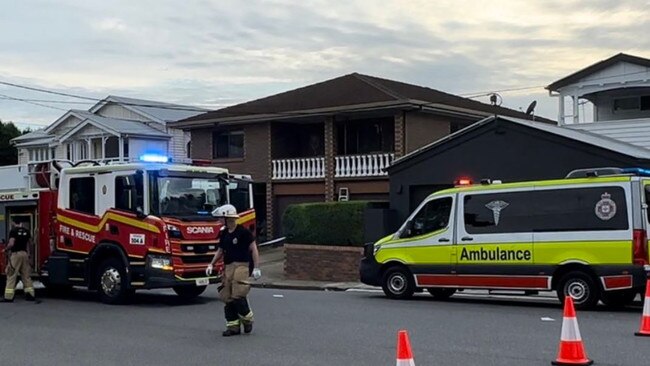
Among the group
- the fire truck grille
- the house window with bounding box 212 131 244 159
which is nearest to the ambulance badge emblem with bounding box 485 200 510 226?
the fire truck grille

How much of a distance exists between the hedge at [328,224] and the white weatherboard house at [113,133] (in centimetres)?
1777

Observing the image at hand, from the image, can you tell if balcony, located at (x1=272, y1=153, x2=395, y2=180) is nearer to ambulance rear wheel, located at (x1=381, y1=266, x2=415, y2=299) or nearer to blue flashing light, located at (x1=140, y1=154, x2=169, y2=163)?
ambulance rear wheel, located at (x1=381, y1=266, x2=415, y2=299)

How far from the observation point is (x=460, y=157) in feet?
75.8

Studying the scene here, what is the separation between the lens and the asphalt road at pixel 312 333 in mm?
9781

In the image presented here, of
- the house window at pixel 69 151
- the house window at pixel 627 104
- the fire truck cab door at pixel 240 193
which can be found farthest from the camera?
the house window at pixel 69 151

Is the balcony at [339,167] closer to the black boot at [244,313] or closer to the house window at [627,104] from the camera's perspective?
the house window at [627,104]

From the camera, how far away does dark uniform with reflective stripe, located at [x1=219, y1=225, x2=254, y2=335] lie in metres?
11.5

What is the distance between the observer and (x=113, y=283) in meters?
15.9

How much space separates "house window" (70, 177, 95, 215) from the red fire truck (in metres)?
0.02

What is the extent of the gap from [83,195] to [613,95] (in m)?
18.3

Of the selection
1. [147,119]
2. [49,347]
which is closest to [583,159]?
[49,347]

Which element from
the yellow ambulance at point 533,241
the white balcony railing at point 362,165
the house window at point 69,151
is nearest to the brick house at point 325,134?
the white balcony railing at point 362,165

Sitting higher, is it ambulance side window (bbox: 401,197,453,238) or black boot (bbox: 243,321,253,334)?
ambulance side window (bbox: 401,197,453,238)

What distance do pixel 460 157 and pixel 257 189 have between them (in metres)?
13.8
